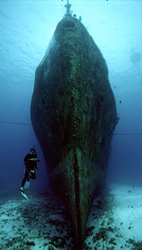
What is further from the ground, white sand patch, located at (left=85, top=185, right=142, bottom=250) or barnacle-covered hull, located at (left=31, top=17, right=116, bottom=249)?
barnacle-covered hull, located at (left=31, top=17, right=116, bottom=249)

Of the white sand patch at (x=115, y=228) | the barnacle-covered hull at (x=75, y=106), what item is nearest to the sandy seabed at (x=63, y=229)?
the white sand patch at (x=115, y=228)

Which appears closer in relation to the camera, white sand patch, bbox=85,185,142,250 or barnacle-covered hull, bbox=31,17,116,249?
white sand patch, bbox=85,185,142,250

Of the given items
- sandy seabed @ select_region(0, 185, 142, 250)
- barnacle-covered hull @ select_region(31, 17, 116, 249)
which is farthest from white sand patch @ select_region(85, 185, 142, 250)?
barnacle-covered hull @ select_region(31, 17, 116, 249)

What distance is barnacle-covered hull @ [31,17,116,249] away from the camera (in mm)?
3196

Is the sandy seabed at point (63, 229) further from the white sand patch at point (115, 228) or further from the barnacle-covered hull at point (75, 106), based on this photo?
the barnacle-covered hull at point (75, 106)

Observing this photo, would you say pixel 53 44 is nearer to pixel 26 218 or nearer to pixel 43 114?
pixel 43 114

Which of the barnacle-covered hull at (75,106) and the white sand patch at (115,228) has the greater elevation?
the barnacle-covered hull at (75,106)

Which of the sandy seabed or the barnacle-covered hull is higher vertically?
the barnacle-covered hull

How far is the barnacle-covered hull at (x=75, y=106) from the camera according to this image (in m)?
3.20

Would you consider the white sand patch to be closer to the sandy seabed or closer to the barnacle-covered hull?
the sandy seabed

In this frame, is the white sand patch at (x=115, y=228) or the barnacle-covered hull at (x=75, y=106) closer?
the white sand patch at (x=115, y=228)

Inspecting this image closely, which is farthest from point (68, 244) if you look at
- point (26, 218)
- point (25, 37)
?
point (25, 37)

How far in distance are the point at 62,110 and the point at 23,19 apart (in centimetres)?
1501

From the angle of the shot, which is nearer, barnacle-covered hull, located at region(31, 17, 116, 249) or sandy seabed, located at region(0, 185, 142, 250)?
sandy seabed, located at region(0, 185, 142, 250)
